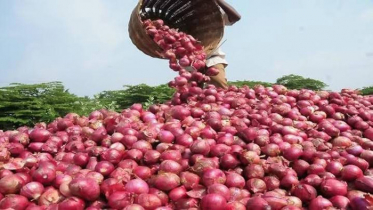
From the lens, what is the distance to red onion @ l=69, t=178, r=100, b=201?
1616mm

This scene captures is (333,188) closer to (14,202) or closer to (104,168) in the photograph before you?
(104,168)

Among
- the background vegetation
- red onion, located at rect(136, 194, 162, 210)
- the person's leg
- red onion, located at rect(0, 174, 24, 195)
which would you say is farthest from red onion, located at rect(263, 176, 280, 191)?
the background vegetation

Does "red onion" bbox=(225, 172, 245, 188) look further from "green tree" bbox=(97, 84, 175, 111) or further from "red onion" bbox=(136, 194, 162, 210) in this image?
"green tree" bbox=(97, 84, 175, 111)

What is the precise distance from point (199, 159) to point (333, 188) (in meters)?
0.64

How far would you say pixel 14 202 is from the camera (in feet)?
5.43

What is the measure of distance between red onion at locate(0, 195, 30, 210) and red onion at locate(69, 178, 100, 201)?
0.22 meters

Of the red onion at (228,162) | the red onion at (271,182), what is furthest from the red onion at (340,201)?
the red onion at (228,162)

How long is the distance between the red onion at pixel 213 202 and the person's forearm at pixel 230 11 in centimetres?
386

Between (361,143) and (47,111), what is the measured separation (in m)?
7.06

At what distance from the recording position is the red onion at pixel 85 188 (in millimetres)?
1616

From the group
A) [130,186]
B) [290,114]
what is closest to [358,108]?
[290,114]

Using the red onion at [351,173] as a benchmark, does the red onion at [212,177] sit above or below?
below

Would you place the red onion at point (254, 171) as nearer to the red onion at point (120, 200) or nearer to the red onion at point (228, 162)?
the red onion at point (228, 162)

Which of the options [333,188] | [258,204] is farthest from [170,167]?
[333,188]
